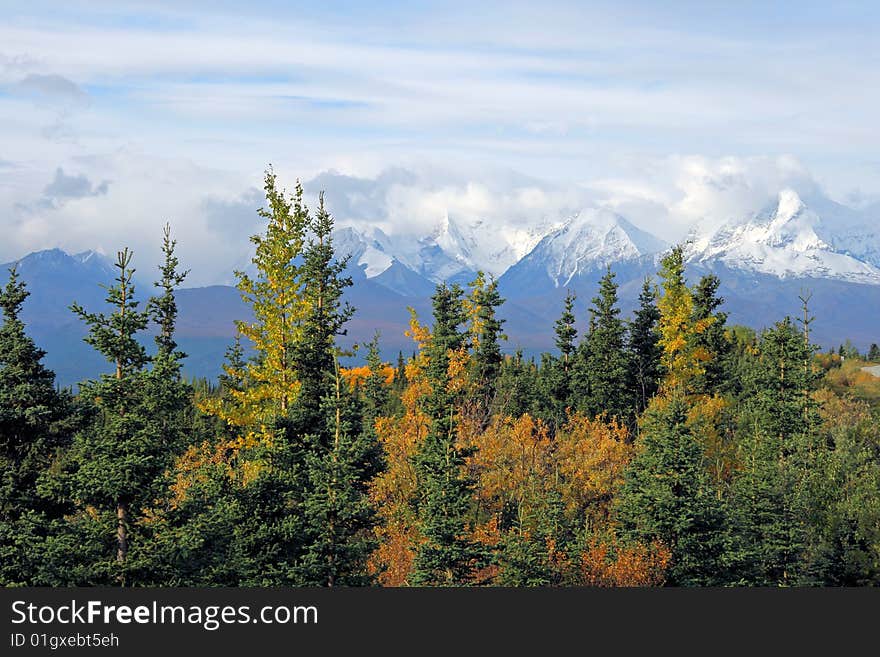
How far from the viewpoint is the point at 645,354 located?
7694cm

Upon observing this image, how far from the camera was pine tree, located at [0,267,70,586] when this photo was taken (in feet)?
98.8

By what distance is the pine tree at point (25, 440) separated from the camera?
30.1 meters

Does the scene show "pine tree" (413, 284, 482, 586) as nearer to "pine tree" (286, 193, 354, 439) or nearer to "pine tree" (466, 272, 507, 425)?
"pine tree" (286, 193, 354, 439)

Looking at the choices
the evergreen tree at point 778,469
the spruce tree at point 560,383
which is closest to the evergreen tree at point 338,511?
the evergreen tree at point 778,469

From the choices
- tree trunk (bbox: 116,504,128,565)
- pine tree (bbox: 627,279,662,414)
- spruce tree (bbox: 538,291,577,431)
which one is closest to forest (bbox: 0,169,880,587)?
tree trunk (bbox: 116,504,128,565)

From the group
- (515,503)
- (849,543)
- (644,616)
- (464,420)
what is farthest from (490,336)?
(644,616)

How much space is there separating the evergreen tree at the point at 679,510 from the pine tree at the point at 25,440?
2390 cm

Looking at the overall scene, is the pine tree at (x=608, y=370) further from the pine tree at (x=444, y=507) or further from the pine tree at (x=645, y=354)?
the pine tree at (x=444, y=507)

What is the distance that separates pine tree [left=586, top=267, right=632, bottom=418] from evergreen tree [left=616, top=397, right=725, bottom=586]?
28.0m

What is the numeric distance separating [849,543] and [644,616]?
37.1m

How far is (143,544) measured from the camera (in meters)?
30.6

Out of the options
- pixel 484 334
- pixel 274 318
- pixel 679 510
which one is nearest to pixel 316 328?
pixel 274 318

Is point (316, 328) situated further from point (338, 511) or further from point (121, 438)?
point (121, 438)

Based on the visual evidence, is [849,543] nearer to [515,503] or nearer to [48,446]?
[515,503]
